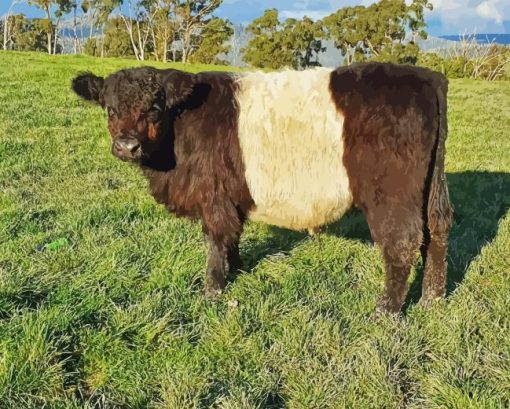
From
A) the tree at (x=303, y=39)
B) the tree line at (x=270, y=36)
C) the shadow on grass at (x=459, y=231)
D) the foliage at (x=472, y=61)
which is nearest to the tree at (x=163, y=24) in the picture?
the tree line at (x=270, y=36)

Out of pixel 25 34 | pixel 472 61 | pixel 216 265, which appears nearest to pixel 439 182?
pixel 216 265

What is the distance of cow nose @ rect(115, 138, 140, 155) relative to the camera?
427 centimetres

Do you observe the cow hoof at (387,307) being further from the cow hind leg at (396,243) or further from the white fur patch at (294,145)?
the white fur patch at (294,145)

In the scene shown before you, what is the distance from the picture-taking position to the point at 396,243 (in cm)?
432

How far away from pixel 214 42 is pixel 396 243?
62979mm

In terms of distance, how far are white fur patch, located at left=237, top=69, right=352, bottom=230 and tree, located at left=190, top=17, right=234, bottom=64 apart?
60.5m

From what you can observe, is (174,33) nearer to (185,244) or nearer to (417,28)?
(417,28)

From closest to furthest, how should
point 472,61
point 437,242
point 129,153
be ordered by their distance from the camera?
1. point 129,153
2. point 437,242
3. point 472,61

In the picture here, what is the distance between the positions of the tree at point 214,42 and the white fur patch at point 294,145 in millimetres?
60482

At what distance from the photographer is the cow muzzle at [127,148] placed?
168 inches

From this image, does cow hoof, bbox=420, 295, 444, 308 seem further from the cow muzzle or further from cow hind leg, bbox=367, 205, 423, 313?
the cow muzzle

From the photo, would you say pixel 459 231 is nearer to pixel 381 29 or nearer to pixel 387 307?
pixel 387 307

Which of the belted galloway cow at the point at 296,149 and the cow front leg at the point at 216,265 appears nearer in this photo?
the belted galloway cow at the point at 296,149

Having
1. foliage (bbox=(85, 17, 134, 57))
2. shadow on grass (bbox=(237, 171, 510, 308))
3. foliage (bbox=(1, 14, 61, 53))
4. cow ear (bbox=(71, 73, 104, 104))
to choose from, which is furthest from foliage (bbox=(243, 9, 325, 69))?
cow ear (bbox=(71, 73, 104, 104))
